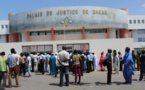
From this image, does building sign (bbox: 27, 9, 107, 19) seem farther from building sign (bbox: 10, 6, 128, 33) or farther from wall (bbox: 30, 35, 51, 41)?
wall (bbox: 30, 35, 51, 41)

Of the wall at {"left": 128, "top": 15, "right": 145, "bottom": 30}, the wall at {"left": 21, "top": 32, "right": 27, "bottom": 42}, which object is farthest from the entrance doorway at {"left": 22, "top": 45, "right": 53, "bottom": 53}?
the wall at {"left": 128, "top": 15, "right": 145, "bottom": 30}

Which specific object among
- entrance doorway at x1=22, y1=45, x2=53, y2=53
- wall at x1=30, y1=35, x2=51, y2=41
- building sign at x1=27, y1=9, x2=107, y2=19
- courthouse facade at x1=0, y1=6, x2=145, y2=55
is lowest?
entrance doorway at x1=22, y1=45, x2=53, y2=53

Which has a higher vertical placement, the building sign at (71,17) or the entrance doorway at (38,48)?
the building sign at (71,17)

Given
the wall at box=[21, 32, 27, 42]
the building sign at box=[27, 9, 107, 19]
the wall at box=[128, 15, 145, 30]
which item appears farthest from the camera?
the wall at box=[128, 15, 145, 30]

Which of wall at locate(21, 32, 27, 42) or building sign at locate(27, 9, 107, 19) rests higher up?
building sign at locate(27, 9, 107, 19)

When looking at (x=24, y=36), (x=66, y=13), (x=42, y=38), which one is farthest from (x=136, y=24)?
(x=24, y=36)

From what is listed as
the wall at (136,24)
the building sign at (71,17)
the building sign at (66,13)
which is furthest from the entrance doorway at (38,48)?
the wall at (136,24)

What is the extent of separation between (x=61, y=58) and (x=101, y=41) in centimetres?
1483

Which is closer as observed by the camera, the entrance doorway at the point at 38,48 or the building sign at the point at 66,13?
the entrance doorway at the point at 38,48

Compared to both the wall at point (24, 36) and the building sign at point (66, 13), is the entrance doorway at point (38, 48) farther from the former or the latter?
the wall at point (24, 36)

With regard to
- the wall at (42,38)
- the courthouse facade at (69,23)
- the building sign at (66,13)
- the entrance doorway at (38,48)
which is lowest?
the entrance doorway at (38,48)

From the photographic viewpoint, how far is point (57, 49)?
27.6 meters

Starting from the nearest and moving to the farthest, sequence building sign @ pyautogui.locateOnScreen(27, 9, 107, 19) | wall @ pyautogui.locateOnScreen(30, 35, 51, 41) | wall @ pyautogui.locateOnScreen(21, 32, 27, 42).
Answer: building sign @ pyautogui.locateOnScreen(27, 9, 107, 19) < wall @ pyautogui.locateOnScreen(30, 35, 51, 41) < wall @ pyautogui.locateOnScreen(21, 32, 27, 42)

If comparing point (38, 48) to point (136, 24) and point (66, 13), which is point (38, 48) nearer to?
point (66, 13)
